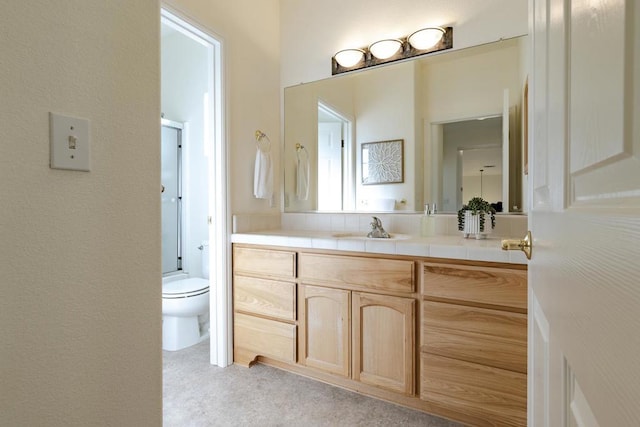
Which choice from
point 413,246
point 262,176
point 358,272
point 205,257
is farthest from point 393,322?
point 205,257

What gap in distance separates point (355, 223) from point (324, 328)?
33.1 inches

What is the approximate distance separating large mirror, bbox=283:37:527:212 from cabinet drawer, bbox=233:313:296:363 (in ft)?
3.15

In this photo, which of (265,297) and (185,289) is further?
(185,289)

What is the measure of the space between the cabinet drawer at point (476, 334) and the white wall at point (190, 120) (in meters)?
2.50

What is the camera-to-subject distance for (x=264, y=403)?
176cm

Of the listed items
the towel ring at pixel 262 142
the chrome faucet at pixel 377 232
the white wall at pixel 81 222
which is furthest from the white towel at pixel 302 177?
the white wall at pixel 81 222

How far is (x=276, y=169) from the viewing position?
269cm

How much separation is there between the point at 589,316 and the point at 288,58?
280cm

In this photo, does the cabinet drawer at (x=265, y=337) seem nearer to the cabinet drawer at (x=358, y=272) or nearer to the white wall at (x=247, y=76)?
the cabinet drawer at (x=358, y=272)

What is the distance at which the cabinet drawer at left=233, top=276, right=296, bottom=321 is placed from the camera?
1996 mm

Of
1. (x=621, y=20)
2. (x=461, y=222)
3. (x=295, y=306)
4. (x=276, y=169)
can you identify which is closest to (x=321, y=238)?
(x=295, y=306)

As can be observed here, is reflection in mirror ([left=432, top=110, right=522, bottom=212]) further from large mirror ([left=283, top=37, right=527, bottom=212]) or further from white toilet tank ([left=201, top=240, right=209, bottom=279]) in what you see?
white toilet tank ([left=201, top=240, right=209, bottom=279])

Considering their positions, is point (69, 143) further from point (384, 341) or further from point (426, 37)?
point (426, 37)

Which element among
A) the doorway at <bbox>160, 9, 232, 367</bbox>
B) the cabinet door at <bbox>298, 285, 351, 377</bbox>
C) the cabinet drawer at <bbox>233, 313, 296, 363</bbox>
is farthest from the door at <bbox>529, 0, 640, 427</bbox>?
the doorway at <bbox>160, 9, 232, 367</bbox>
